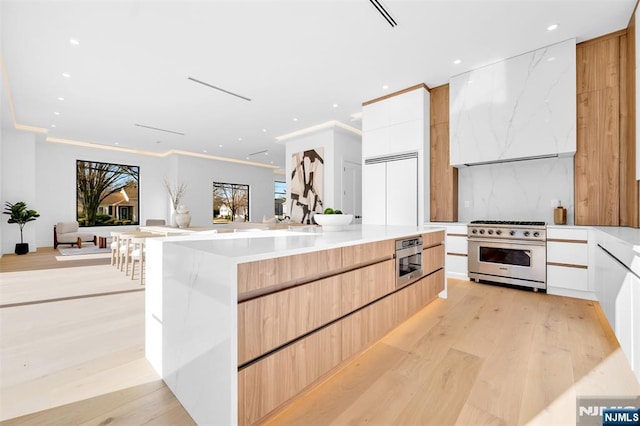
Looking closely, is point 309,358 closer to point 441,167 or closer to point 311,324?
point 311,324

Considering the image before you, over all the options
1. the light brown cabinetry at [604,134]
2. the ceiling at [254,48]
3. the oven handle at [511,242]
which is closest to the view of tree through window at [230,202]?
the ceiling at [254,48]

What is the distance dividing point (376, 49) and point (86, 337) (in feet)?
14.0

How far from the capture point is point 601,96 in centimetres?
324

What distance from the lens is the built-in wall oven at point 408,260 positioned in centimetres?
226

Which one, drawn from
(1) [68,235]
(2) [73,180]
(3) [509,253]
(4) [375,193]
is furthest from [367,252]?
(2) [73,180]

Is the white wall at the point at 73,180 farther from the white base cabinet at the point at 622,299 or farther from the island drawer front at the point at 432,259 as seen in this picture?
the white base cabinet at the point at 622,299

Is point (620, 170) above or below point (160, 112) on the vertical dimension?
below

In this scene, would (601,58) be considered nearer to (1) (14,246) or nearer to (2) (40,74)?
(2) (40,74)

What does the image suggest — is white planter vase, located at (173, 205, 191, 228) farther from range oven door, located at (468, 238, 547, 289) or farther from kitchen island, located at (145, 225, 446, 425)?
range oven door, located at (468, 238, 547, 289)

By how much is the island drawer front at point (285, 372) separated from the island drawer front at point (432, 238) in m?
1.42

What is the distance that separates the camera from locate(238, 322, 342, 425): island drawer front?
3.89 ft

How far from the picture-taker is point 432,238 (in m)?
2.87

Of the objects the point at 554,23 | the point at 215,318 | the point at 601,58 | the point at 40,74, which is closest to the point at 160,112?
the point at 40,74

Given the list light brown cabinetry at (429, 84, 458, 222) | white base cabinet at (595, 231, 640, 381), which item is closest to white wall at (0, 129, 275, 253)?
light brown cabinetry at (429, 84, 458, 222)
